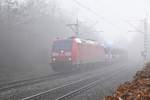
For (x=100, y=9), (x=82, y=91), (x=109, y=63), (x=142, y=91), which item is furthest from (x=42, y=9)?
(x=100, y=9)

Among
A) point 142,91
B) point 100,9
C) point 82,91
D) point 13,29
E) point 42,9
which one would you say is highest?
point 100,9

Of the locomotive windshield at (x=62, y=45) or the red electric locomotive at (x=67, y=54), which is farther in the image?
the locomotive windshield at (x=62, y=45)

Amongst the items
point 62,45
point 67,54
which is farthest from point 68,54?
point 62,45

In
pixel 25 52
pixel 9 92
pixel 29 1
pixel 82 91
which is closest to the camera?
pixel 9 92

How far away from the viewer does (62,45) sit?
30.6 meters

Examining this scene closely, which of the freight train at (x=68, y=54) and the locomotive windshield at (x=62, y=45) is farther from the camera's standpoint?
the locomotive windshield at (x=62, y=45)

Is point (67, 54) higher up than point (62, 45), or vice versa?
point (62, 45)

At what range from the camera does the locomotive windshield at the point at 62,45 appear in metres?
30.3

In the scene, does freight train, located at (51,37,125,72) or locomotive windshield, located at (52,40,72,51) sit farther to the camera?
locomotive windshield, located at (52,40,72,51)

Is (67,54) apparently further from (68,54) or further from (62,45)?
(62,45)

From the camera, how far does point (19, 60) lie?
32844mm

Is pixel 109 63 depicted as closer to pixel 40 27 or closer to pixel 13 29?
pixel 40 27

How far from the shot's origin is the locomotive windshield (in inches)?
1193

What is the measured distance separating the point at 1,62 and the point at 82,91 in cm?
1348
